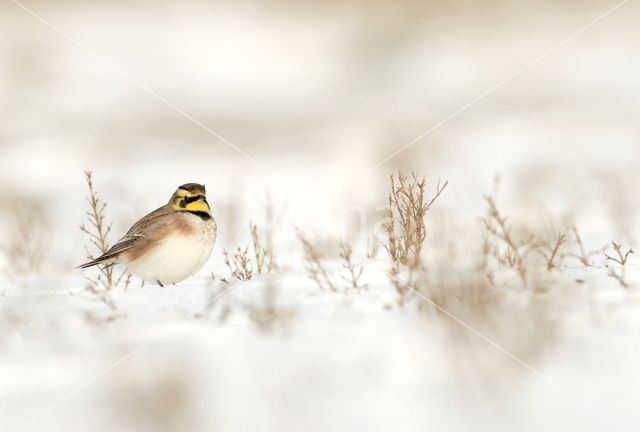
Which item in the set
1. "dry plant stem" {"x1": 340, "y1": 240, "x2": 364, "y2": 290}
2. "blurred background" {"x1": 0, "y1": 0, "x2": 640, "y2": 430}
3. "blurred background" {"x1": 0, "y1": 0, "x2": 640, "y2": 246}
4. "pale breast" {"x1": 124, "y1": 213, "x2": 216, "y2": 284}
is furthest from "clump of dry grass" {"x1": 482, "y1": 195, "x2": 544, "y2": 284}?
"blurred background" {"x1": 0, "y1": 0, "x2": 640, "y2": 246}

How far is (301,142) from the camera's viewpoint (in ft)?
60.8

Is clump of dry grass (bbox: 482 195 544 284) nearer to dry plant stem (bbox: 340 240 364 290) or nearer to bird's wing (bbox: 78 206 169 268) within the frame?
dry plant stem (bbox: 340 240 364 290)

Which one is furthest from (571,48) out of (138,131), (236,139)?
(138,131)

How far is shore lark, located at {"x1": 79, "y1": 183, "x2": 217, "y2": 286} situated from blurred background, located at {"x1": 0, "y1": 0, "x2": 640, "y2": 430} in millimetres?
951

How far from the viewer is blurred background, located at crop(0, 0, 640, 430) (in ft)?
17.1

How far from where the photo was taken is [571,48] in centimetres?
2417

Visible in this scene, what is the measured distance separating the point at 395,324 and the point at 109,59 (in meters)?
20.3

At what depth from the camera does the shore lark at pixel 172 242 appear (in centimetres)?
738

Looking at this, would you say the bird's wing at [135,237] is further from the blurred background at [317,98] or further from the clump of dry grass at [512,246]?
the blurred background at [317,98]

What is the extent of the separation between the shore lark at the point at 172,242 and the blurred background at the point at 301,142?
951mm

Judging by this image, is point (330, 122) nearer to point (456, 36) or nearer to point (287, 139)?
point (287, 139)

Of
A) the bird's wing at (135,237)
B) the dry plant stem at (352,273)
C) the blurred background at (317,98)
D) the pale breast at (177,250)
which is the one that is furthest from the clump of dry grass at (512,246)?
the bird's wing at (135,237)

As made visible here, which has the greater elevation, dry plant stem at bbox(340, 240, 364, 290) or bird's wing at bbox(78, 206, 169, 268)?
bird's wing at bbox(78, 206, 169, 268)

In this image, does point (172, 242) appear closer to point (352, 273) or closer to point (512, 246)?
point (352, 273)
